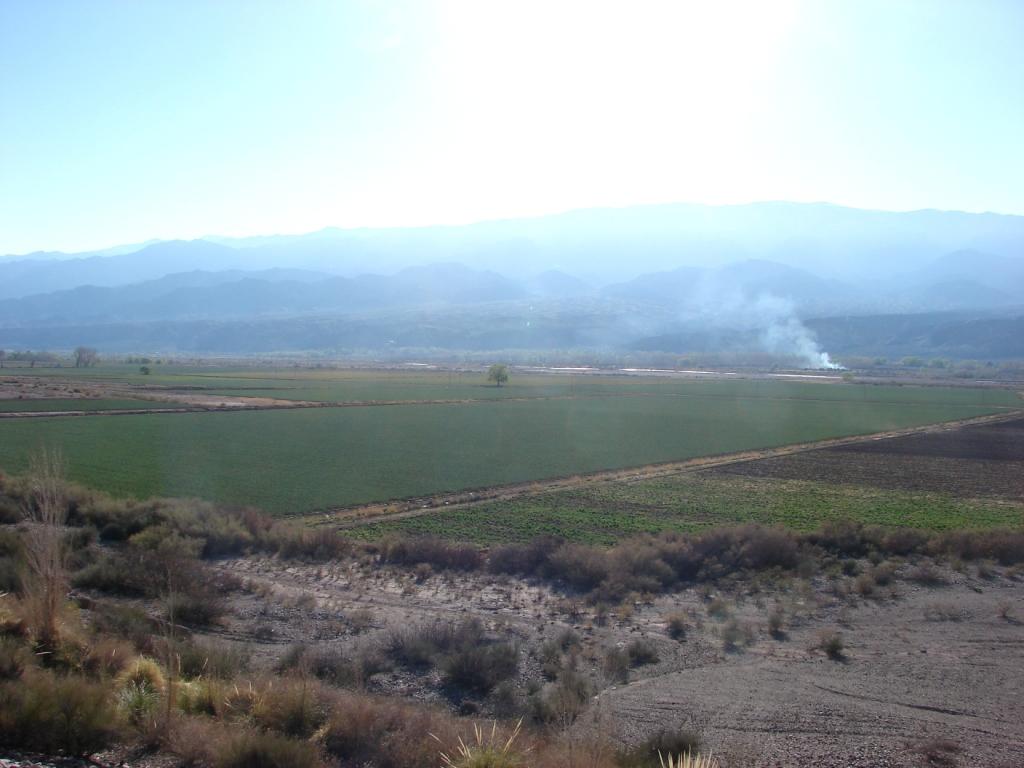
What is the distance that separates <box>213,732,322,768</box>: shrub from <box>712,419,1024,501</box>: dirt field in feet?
104

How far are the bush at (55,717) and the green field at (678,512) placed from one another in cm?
1512

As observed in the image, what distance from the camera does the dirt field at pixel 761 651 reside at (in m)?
9.97

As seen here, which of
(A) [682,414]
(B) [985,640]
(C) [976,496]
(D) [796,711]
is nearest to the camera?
(D) [796,711]

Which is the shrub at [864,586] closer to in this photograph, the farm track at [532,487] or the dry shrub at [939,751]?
the dry shrub at [939,751]

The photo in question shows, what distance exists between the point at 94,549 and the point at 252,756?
1374cm

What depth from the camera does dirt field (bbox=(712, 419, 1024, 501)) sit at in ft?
109

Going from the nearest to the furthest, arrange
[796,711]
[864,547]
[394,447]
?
[796,711] → [864,547] → [394,447]

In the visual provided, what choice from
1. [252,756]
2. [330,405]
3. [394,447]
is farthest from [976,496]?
[330,405]

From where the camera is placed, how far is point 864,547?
68.3ft

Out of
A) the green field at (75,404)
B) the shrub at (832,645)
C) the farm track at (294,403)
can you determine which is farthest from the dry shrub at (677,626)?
the green field at (75,404)

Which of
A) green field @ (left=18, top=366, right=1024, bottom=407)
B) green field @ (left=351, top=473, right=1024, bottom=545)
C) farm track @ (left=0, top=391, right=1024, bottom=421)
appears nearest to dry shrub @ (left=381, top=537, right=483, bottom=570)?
green field @ (left=351, top=473, right=1024, bottom=545)

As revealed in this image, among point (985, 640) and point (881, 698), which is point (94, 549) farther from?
point (985, 640)

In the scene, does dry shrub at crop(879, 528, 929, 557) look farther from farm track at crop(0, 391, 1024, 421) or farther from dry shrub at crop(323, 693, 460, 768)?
farm track at crop(0, 391, 1024, 421)

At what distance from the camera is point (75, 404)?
5991 centimetres
